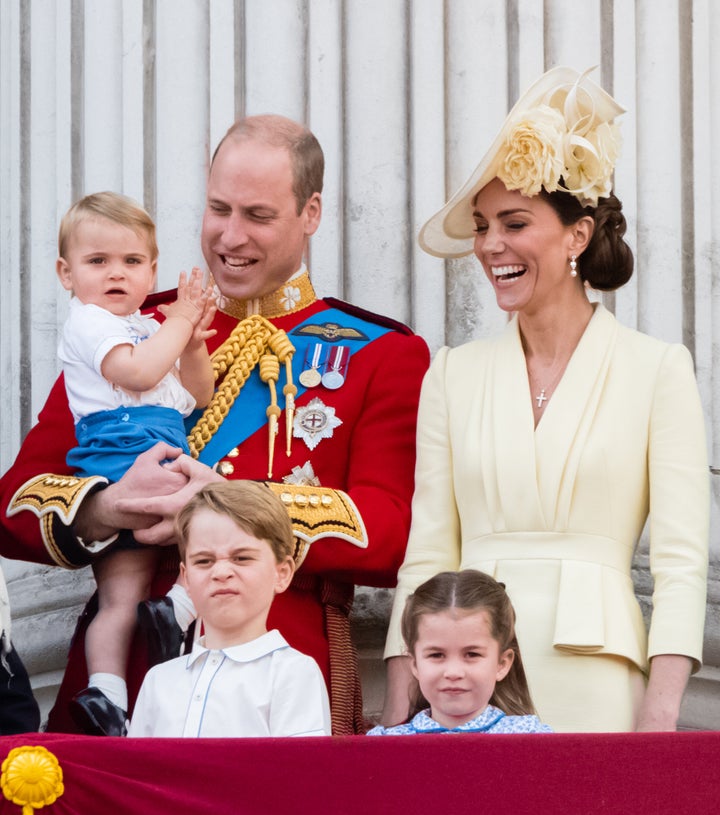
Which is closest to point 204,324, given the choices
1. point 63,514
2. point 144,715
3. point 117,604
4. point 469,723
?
point 63,514

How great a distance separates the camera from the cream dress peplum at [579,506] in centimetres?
400

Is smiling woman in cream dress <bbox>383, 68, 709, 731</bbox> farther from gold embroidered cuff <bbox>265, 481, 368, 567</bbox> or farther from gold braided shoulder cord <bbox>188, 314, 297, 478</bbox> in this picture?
gold braided shoulder cord <bbox>188, 314, 297, 478</bbox>

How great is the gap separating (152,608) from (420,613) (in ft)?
2.00

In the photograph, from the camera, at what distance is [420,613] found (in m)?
3.77

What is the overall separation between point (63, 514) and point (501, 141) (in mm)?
1125

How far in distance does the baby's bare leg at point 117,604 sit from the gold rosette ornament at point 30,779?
2.83ft

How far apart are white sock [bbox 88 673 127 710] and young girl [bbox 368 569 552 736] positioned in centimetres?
58

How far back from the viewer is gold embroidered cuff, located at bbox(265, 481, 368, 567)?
13.7 feet

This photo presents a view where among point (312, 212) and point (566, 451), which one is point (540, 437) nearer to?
point (566, 451)

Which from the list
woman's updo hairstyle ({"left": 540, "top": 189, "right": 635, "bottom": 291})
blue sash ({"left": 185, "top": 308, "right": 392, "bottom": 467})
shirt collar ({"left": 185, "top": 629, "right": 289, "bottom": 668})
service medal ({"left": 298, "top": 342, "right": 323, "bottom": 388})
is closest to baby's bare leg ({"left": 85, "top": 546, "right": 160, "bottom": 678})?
blue sash ({"left": 185, "top": 308, "right": 392, "bottom": 467})

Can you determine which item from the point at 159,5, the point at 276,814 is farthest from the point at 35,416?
the point at 276,814

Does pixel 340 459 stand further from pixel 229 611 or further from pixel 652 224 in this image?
pixel 652 224

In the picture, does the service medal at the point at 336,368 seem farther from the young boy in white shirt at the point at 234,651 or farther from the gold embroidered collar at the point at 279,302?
the young boy in white shirt at the point at 234,651

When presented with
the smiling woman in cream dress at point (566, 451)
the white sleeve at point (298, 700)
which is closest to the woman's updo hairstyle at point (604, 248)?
the smiling woman in cream dress at point (566, 451)
